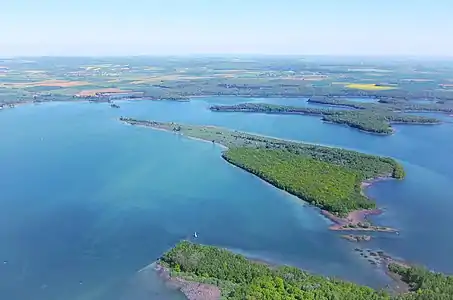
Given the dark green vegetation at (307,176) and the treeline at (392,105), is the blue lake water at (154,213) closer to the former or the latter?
the dark green vegetation at (307,176)

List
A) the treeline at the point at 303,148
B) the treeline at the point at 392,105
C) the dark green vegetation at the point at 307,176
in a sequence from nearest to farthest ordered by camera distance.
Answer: the dark green vegetation at the point at 307,176
the treeline at the point at 303,148
the treeline at the point at 392,105

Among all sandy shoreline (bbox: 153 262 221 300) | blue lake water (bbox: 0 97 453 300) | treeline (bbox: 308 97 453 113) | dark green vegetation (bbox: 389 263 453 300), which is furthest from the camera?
treeline (bbox: 308 97 453 113)

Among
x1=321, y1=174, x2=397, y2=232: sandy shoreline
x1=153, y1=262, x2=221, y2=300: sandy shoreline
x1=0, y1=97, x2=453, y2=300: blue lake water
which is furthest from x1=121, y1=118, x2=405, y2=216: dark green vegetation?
x1=153, y1=262, x2=221, y2=300: sandy shoreline

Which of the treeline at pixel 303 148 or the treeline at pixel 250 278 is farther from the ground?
the treeline at pixel 303 148

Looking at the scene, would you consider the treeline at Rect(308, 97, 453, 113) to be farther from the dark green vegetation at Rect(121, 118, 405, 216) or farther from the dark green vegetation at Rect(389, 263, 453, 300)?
the dark green vegetation at Rect(389, 263, 453, 300)

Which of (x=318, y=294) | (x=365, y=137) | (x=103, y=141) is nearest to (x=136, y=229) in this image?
(x=318, y=294)

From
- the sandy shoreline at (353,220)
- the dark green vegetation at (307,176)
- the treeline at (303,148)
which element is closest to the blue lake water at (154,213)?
the sandy shoreline at (353,220)
